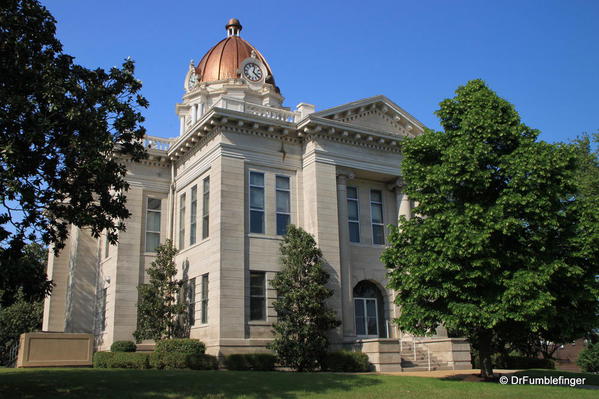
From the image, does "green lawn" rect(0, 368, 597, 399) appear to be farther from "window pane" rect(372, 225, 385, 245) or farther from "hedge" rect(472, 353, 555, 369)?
"hedge" rect(472, 353, 555, 369)

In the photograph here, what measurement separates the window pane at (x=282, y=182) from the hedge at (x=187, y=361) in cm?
922

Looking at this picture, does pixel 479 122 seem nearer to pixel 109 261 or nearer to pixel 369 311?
pixel 369 311

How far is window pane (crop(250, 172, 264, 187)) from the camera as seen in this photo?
28391mm

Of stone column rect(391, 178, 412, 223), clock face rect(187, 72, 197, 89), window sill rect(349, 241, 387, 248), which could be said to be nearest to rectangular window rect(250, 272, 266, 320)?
window sill rect(349, 241, 387, 248)

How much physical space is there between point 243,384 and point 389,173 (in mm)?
17011

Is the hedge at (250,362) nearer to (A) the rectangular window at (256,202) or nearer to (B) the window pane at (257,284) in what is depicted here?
(B) the window pane at (257,284)

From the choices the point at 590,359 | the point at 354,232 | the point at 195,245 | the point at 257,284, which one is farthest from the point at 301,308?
the point at 590,359

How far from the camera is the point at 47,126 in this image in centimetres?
1427

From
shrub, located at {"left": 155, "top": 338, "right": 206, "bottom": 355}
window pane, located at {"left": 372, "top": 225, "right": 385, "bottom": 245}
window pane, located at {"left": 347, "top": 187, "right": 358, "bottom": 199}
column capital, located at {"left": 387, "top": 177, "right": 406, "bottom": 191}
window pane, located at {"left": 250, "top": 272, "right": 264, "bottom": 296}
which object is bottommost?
shrub, located at {"left": 155, "top": 338, "right": 206, "bottom": 355}

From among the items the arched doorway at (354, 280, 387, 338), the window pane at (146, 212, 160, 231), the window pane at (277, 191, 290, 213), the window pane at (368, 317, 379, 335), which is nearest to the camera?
the window pane at (277, 191, 290, 213)

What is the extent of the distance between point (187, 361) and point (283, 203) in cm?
916

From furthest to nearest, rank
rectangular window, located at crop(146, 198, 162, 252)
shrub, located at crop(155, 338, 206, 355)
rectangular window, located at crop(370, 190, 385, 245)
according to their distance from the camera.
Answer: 1. rectangular window, located at crop(146, 198, 162, 252)
2. rectangular window, located at crop(370, 190, 385, 245)
3. shrub, located at crop(155, 338, 206, 355)

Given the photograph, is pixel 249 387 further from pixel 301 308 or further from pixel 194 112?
pixel 194 112

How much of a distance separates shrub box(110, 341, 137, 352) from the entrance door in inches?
448
